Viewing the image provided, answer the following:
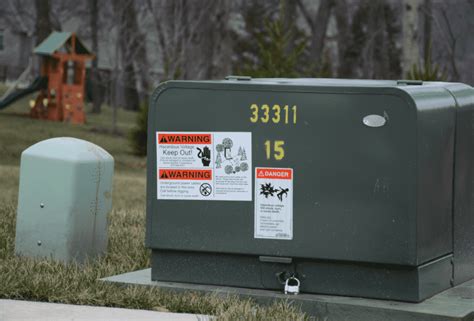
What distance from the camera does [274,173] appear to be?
637cm

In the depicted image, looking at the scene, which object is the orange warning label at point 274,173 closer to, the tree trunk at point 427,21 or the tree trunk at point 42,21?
the tree trunk at point 42,21

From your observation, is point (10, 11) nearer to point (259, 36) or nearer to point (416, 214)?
point (259, 36)

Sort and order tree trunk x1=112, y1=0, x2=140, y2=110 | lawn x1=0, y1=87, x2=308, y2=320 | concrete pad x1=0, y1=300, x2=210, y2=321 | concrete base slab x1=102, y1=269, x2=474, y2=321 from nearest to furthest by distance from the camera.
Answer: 1. concrete pad x1=0, y1=300, x2=210, y2=321
2. concrete base slab x1=102, y1=269, x2=474, y2=321
3. lawn x1=0, y1=87, x2=308, y2=320
4. tree trunk x1=112, y1=0, x2=140, y2=110

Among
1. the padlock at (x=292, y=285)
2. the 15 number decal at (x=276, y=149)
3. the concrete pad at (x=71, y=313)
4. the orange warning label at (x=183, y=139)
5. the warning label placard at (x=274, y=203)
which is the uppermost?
the orange warning label at (x=183, y=139)

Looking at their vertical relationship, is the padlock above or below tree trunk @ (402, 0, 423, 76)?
below

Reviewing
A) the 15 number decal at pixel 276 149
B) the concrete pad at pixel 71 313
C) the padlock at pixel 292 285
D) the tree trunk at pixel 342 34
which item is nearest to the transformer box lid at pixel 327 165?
the 15 number decal at pixel 276 149

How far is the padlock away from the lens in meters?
6.34

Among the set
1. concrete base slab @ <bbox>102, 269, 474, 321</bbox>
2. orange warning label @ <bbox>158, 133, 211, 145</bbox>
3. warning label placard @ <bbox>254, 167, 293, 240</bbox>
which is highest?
orange warning label @ <bbox>158, 133, 211, 145</bbox>

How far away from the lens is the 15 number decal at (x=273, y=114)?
20.8ft

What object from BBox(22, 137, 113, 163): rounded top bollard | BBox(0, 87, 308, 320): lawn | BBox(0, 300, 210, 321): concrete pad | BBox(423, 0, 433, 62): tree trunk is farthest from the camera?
BBox(423, 0, 433, 62): tree trunk

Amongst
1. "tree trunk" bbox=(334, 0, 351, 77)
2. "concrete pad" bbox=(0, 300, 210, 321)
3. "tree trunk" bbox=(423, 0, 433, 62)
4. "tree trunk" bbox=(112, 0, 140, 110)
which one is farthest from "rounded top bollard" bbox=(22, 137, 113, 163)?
"tree trunk" bbox=(334, 0, 351, 77)

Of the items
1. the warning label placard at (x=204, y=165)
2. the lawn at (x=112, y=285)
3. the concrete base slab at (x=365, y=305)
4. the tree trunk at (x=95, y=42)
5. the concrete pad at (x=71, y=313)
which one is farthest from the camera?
the tree trunk at (x=95, y=42)

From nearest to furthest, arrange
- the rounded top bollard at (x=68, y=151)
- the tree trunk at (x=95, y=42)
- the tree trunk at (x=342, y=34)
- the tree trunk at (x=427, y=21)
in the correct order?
the rounded top bollard at (x=68, y=151) < the tree trunk at (x=95, y=42) < the tree trunk at (x=427, y=21) < the tree trunk at (x=342, y=34)

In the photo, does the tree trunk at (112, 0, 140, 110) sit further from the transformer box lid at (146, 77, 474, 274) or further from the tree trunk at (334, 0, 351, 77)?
the transformer box lid at (146, 77, 474, 274)
